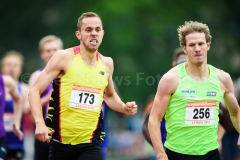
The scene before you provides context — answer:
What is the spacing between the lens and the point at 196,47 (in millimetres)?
7410

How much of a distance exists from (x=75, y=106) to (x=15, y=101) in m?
2.96

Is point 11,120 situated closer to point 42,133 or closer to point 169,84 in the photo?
point 42,133

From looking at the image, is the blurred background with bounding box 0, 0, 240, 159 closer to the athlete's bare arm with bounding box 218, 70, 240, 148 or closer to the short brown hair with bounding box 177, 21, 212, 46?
the athlete's bare arm with bounding box 218, 70, 240, 148

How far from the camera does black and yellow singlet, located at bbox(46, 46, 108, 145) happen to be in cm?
761

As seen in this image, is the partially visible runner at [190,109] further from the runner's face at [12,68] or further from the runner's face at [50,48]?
the runner's face at [12,68]

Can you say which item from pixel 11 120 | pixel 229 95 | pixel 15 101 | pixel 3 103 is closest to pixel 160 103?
pixel 229 95

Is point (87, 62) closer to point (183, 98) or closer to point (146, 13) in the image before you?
point (183, 98)

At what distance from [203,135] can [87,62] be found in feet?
4.98

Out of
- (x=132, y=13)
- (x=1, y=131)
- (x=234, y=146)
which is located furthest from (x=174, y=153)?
(x=132, y=13)

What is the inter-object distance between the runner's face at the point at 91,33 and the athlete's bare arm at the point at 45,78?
221 millimetres

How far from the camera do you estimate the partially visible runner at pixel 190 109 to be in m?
7.30

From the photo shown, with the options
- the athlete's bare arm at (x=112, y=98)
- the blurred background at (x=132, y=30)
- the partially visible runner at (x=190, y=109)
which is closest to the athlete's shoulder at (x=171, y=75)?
the partially visible runner at (x=190, y=109)

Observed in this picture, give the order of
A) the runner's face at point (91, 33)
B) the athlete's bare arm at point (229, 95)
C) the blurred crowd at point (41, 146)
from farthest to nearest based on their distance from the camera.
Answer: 1. the blurred crowd at point (41, 146)
2. the runner's face at point (91, 33)
3. the athlete's bare arm at point (229, 95)

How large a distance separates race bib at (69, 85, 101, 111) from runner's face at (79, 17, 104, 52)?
47 cm
